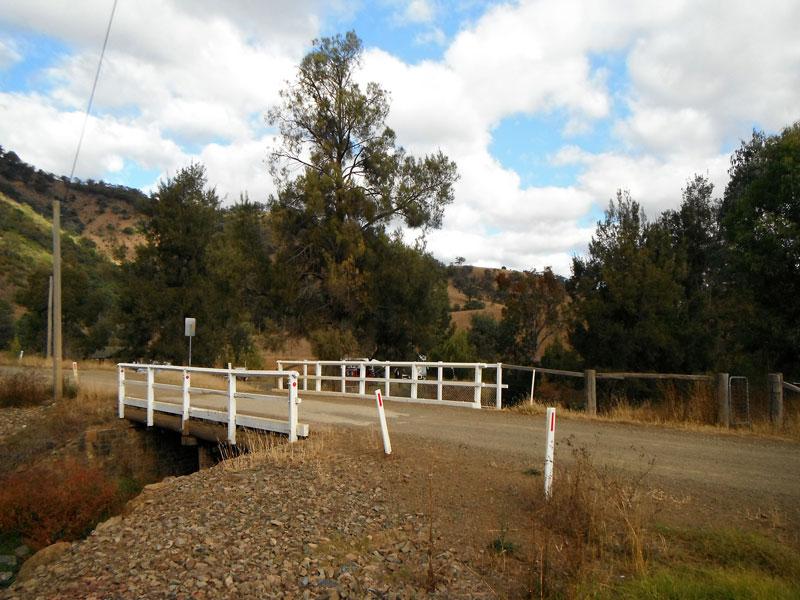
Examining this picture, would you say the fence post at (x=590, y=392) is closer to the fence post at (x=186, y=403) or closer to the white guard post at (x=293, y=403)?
the white guard post at (x=293, y=403)

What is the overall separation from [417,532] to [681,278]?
82.2 ft

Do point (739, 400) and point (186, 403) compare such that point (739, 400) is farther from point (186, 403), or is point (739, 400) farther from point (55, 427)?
point (55, 427)

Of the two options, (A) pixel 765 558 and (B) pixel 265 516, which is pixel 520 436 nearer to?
(B) pixel 265 516

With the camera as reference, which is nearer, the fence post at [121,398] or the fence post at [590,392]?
the fence post at [590,392]

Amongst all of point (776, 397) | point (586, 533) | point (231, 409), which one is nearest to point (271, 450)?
point (231, 409)

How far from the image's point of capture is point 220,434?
41.8 ft

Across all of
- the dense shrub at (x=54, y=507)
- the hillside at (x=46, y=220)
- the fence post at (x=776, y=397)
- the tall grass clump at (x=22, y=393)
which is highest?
the hillside at (x=46, y=220)

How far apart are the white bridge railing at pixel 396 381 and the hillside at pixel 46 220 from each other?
31.5m

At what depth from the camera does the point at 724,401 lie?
1234 cm

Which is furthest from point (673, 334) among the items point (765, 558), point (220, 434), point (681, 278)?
point (765, 558)

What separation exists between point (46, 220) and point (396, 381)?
78252 millimetres

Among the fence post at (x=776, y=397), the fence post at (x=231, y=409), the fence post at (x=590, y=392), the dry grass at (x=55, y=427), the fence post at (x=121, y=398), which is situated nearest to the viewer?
the fence post at (x=776, y=397)

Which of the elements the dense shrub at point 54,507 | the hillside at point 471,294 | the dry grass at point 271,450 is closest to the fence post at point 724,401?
the dry grass at point 271,450

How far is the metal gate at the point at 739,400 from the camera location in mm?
12445
